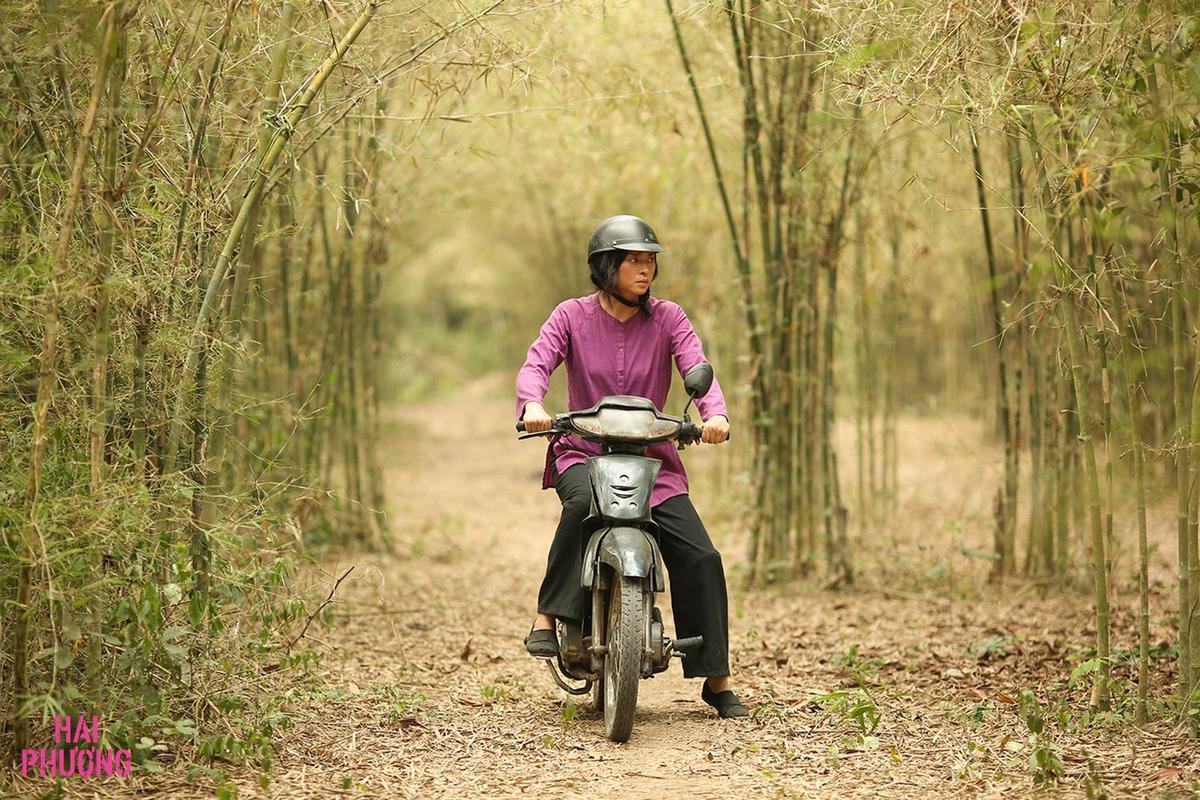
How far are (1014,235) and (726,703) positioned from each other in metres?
3.01

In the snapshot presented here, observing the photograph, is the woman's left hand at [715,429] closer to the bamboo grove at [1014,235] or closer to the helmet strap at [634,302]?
the helmet strap at [634,302]

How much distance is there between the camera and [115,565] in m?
3.12

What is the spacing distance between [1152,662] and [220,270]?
10.8 feet

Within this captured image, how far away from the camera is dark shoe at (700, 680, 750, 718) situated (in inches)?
149

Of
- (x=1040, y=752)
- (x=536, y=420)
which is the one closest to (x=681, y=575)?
(x=536, y=420)

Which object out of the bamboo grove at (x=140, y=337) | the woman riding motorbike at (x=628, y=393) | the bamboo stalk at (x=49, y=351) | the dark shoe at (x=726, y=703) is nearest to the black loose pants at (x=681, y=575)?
the woman riding motorbike at (x=628, y=393)

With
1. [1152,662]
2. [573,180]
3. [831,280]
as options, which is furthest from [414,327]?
[1152,662]

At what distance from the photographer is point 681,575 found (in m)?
3.74

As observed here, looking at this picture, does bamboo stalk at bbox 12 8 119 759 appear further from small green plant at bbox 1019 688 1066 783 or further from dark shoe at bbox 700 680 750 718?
small green plant at bbox 1019 688 1066 783

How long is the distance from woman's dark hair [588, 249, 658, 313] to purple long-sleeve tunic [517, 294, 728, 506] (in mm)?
85

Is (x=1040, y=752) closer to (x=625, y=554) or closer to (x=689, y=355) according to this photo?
(x=625, y=554)

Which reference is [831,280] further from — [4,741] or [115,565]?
[4,741]

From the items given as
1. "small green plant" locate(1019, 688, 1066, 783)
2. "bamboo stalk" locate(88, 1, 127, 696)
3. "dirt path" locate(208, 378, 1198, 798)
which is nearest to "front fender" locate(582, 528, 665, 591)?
"dirt path" locate(208, 378, 1198, 798)

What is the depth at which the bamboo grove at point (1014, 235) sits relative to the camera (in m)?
3.32
